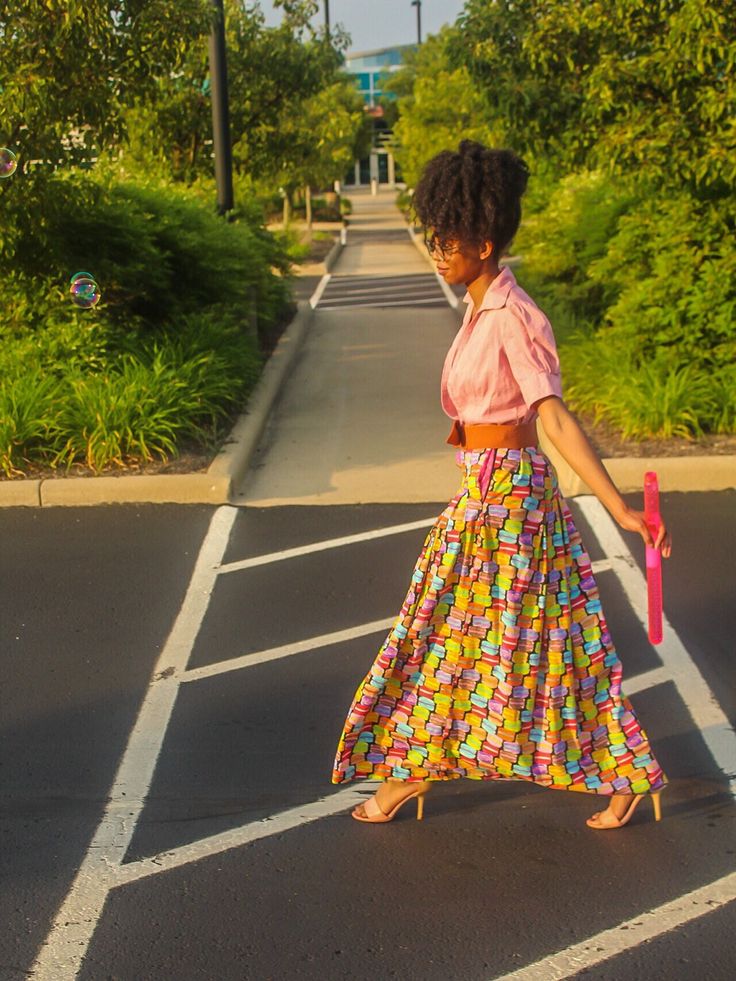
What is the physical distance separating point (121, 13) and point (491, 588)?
715 centimetres

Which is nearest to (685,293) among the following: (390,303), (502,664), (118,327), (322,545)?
(322,545)

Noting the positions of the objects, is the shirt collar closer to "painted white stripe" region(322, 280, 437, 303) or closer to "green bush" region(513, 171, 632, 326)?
"green bush" region(513, 171, 632, 326)

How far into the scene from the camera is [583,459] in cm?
357

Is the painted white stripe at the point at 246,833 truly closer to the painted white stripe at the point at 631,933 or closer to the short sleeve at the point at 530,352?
the painted white stripe at the point at 631,933

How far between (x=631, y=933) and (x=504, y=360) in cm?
158

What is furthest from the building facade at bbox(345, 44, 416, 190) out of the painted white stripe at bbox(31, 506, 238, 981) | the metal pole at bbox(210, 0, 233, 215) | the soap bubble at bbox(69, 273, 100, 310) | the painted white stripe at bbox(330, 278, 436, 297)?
the painted white stripe at bbox(31, 506, 238, 981)

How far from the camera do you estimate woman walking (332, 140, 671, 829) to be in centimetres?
360

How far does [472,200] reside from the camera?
141 inches

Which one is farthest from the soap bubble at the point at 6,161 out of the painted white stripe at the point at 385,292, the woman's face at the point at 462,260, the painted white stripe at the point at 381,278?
the painted white stripe at the point at 381,278

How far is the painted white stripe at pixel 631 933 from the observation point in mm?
3277

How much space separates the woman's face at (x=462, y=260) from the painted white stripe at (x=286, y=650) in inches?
90.4

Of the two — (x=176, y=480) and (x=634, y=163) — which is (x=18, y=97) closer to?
(x=176, y=480)

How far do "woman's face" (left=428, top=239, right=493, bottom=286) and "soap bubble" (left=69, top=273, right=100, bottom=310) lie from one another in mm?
6137

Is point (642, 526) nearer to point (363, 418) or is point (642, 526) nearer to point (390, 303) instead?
point (363, 418)
